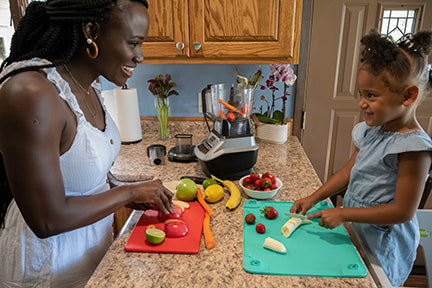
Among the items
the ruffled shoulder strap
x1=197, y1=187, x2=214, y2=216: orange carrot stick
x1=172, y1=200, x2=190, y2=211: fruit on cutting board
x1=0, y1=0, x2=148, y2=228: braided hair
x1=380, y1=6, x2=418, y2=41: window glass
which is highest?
x1=380, y1=6, x2=418, y2=41: window glass

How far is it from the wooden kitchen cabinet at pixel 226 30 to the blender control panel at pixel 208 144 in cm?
45

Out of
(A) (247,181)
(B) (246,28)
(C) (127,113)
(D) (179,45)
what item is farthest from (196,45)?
(A) (247,181)

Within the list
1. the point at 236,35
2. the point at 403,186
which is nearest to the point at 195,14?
the point at 236,35

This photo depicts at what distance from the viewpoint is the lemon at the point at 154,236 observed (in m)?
0.89

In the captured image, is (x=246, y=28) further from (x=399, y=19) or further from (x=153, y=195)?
(x=399, y=19)

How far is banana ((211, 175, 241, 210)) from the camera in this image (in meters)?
1.12

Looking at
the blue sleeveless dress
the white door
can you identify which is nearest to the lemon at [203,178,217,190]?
the blue sleeveless dress

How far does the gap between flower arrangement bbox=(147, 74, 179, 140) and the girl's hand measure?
104 cm

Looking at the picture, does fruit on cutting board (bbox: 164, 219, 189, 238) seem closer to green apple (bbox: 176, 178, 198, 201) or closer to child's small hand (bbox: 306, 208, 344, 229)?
green apple (bbox: 176, 178, 198, 201)

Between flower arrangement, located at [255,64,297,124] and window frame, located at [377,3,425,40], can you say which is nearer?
flower arrangement, located at [255,64,297,124]

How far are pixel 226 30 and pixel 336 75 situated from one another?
1072mm

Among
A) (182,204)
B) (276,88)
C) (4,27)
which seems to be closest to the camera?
(182,204)

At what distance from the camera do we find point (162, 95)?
187 cm

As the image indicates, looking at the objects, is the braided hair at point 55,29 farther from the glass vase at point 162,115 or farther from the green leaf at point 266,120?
the green leaf at point 266,120
